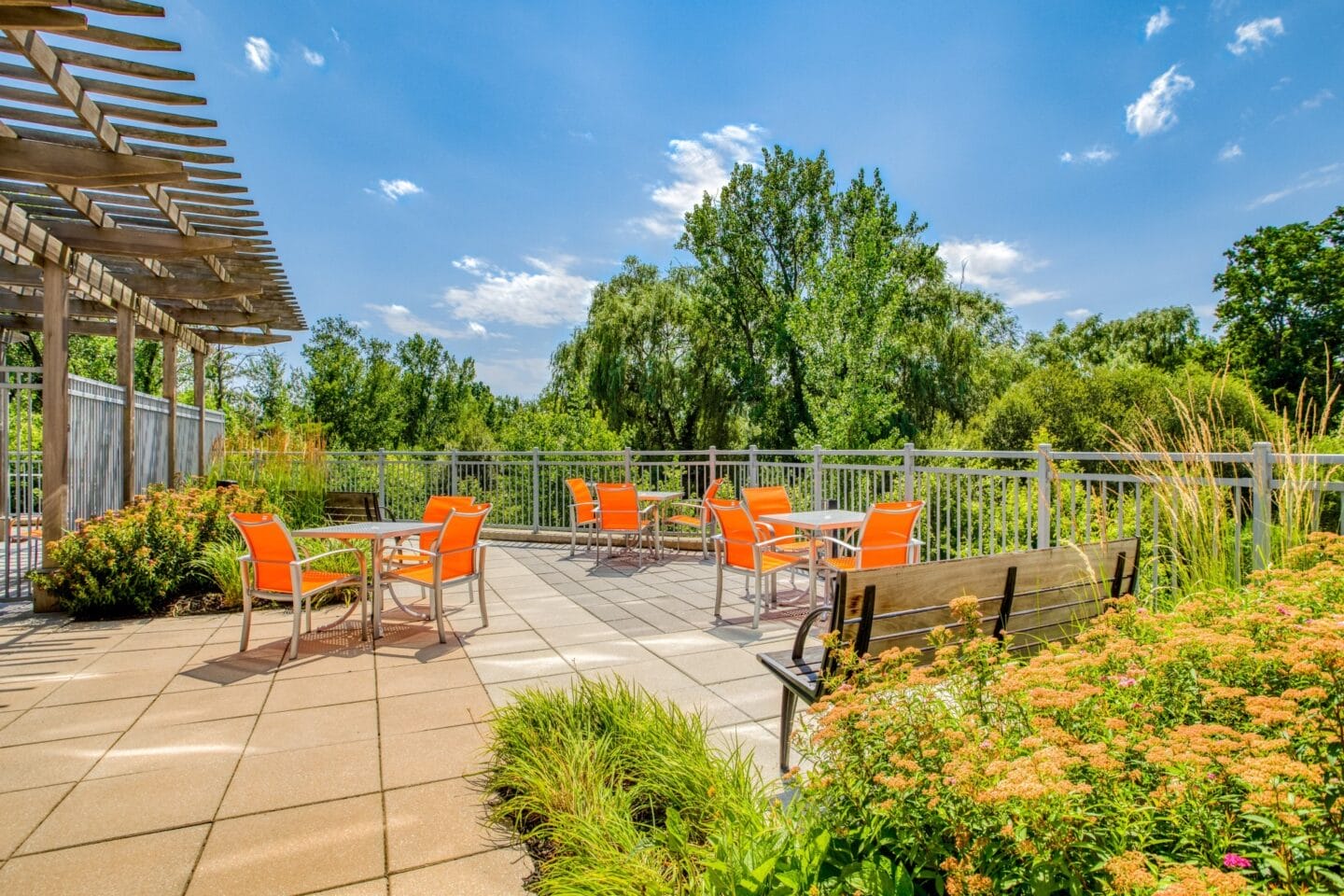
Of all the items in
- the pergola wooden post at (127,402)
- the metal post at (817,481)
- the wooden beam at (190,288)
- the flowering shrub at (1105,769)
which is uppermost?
the wooden beam at (190,288)

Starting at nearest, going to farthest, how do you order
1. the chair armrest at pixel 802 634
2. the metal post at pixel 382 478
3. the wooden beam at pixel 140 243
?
the chair armrest at pixel 802 634
the wooden beam at pixel 140 243
the metal post at pixel 382 478

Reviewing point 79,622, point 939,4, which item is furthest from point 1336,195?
point 79,622

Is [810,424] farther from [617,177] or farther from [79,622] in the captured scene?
[79,622]

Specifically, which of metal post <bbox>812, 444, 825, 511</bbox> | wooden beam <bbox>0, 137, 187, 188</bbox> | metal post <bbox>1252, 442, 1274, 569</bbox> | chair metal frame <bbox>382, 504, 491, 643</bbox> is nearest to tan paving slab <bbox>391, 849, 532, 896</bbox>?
chair metal frame <bbox>382, 504, 491, 643</bbox>

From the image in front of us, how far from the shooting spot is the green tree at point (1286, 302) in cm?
2248

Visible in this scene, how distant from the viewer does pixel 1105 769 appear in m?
1.03

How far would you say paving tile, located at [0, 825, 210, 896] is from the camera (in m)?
1.87

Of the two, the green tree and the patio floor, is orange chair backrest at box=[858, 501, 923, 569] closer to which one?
the patio floor

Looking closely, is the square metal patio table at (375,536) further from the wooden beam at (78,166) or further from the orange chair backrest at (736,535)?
the wooden beam at (78,166)

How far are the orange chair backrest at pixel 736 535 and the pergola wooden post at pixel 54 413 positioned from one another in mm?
5499

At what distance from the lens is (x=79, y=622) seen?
492 centimetres

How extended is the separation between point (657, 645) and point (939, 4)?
7601 millimetres

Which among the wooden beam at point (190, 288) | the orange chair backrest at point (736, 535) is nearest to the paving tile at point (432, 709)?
the orange chair backrest at point (736, 535)

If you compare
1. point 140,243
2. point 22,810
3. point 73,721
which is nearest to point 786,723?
point 22,810
